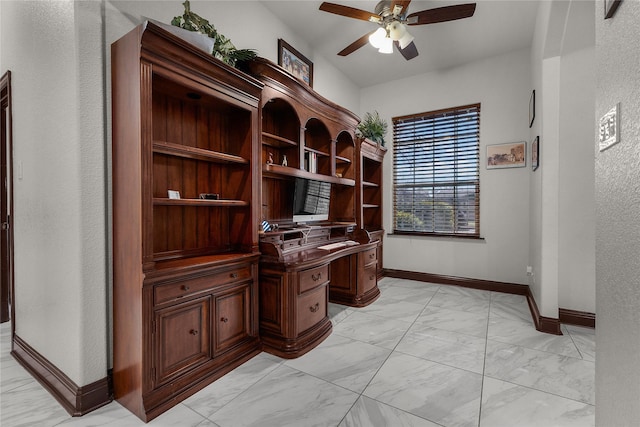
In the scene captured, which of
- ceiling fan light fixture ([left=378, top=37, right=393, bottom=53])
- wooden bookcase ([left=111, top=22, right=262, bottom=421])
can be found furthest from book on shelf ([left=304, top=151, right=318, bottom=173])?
ceiling fan light fixture ([left=378, top=37, right=393, bottom=53])

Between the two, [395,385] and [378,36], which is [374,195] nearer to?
[378,36]

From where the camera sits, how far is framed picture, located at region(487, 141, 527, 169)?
3990 mm

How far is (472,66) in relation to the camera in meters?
4.32

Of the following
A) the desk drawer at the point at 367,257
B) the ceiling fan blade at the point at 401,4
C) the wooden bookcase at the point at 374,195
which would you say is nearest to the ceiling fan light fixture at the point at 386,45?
the ceiling fan blade at the point at 401,4

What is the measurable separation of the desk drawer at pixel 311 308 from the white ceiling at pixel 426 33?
2999mm

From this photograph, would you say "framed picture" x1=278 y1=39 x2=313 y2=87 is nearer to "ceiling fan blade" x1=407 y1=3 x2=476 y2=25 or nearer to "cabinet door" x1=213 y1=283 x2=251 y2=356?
"ceiling fan blade" x1=407 y1=3 x2=476 y2=25

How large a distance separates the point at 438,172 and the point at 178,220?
385cm

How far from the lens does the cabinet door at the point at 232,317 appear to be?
2107 millimetres

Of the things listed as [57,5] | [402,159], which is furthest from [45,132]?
[402,159]

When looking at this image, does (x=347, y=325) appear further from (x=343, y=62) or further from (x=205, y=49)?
(x=343, y=62)

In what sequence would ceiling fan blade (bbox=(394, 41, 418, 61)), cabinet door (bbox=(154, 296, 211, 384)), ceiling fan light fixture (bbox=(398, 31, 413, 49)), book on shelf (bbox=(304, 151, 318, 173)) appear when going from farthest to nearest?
book on shelf (bbox=(304, 151, 318, 173)) < ceiling fan blade (bbox=(394, 41, 418, 61)) < ceiling fan light fixture (bbox=(398, 31, 413, 49)) < cabinet door (bbox=(154, 296, 211, 384))

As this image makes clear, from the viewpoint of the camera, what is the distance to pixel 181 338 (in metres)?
1.87

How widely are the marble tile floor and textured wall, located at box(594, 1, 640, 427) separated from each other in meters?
0.89

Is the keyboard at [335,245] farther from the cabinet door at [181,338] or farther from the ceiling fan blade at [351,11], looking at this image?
the ceiling fan blade at [351,11]
